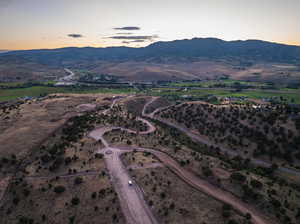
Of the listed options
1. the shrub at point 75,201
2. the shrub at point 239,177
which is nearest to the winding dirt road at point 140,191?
the shrub at point 239,177

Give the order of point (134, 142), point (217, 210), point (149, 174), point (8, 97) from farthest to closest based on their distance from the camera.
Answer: point (8, 97)
point (134, 142)
point (149, 174)
point (217, 210)

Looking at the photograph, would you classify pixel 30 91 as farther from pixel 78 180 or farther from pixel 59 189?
pixel 78 180

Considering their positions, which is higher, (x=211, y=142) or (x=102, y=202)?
(x=102, y=202)

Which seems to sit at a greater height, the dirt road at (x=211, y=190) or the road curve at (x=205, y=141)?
the dirt road at (x=211, y=190)

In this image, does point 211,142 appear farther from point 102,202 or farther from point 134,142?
point 102,202

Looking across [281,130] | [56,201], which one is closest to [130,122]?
[56,201]

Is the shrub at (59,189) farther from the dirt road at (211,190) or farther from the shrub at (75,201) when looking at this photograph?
the dirt road at (211,190)

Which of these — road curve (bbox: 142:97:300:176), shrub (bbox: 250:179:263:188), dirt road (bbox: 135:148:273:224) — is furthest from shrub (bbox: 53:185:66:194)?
road curve (bbox: 142:97:300:176)

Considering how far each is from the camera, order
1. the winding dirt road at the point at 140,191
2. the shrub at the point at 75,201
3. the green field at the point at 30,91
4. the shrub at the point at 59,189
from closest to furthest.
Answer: the winding dirt road at the point at 140,191
the shrub at the point at 75,201
the shrub at the point at 59,189
the green field at the point at 30,91

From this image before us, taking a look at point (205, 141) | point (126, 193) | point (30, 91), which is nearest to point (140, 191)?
point (126, 193)

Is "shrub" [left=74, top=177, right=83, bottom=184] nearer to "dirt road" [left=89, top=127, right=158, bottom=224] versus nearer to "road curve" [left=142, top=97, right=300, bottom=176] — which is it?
"dirt road" [left=89, top=127, right=158, bottom=224]

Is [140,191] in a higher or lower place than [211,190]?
higher
